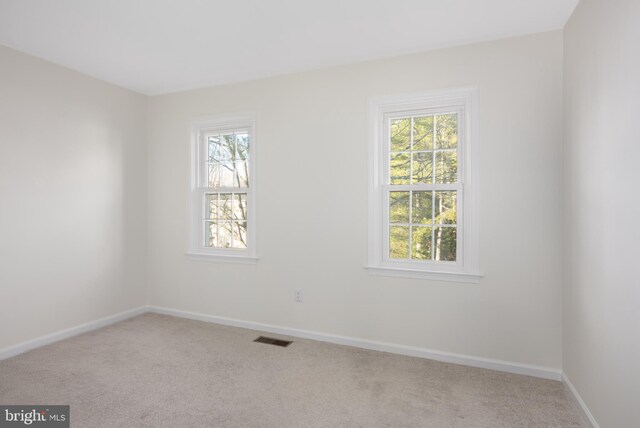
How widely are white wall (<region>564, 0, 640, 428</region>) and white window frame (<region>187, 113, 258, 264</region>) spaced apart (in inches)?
106

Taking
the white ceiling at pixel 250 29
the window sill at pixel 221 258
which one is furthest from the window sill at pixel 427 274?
the white ceiling at pixel 250 29

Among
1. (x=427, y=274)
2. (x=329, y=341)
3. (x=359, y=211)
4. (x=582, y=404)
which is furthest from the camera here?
(x=329, y=341)

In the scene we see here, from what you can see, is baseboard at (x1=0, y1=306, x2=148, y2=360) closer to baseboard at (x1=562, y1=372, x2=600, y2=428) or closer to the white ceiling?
the white ceiling

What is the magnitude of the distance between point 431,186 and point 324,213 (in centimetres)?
100

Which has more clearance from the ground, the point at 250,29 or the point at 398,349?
the point at 250,29

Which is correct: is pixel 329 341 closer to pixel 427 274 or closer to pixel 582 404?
pixel 427 274

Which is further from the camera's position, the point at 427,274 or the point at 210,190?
the point at 210,190

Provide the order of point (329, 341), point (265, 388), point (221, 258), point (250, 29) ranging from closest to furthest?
1. point (265, 388)
2. point (250, 29)
3. point (329, 341)
4. point (221, 258)

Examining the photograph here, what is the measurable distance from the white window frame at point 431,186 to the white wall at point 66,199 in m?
2.79

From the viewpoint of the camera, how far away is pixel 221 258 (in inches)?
150

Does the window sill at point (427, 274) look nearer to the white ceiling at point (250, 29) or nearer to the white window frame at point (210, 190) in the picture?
the white window frame at point (210, 190)

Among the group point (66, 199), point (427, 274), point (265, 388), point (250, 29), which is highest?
point (250, 29)

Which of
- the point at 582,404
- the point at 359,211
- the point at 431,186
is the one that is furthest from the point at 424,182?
the point at 582,404

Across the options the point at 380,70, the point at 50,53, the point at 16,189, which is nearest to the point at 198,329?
the point at 16,189
